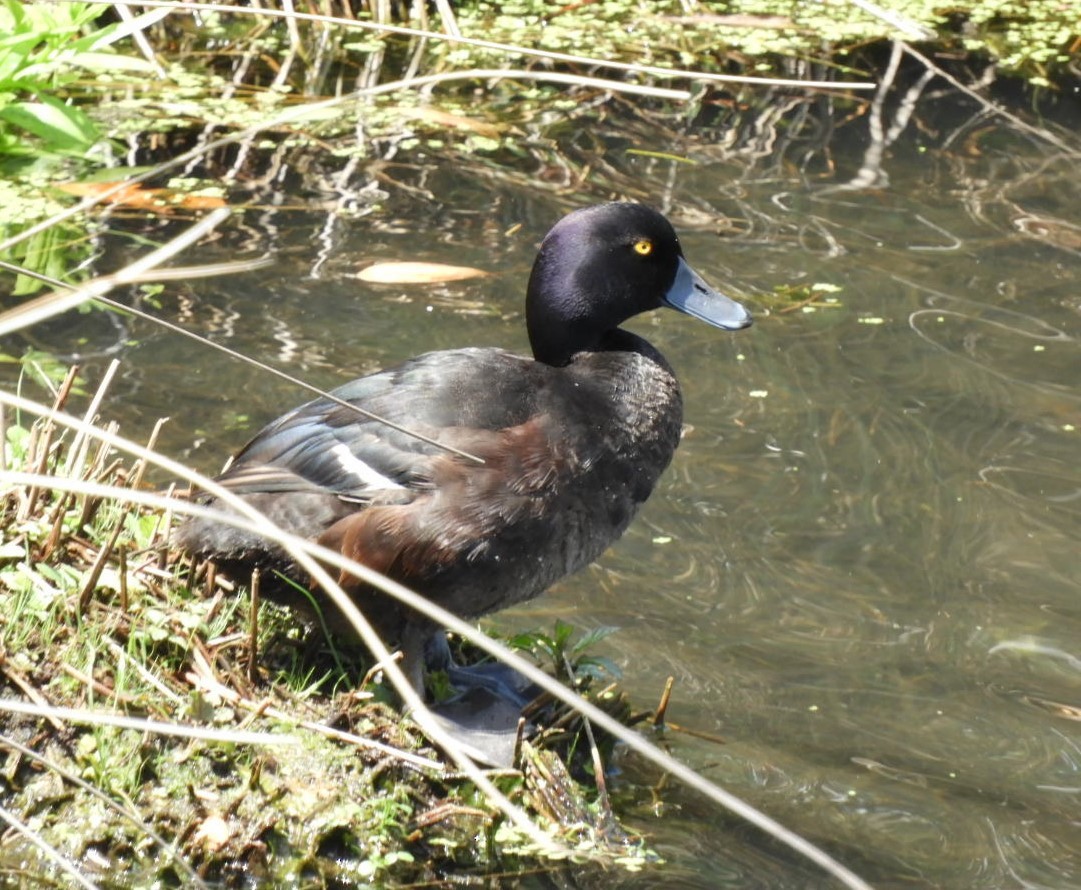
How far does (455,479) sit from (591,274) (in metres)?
0.79

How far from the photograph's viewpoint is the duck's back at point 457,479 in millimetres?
3141

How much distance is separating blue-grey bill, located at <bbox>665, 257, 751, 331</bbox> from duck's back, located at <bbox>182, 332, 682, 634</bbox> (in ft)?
1.94

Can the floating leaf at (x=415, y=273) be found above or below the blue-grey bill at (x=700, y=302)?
below

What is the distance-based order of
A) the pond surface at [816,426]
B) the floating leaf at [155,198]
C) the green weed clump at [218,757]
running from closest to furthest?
the green weed clump at [218,757] < the pond surface at [816,426] < the floating leaf at [155,198]

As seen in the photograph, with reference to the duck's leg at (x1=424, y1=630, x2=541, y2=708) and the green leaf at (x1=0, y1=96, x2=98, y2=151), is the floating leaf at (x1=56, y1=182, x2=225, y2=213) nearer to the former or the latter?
the green leaf at (x1=0, y1=96, x2=98, y2=151)

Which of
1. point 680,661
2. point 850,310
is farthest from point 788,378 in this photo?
point 680,661

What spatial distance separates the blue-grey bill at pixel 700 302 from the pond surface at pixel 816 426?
2.09ft

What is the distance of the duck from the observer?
314 centimetres

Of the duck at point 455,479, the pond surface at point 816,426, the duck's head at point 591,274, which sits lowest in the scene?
the pond surface at point 816,426

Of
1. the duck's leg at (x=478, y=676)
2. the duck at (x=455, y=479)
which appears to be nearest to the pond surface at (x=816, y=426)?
the duck's leg at (x=478, y=676)

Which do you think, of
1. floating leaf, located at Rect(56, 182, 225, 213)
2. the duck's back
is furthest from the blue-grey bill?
floating leaf, located at Rect(56, 182, 225, 213)

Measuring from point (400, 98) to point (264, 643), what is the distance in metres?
4.58

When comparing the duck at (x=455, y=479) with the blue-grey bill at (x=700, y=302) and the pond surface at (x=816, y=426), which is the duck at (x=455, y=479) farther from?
the pond surface at (x=816, y=426)

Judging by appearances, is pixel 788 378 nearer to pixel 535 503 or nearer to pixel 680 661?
pixel 680 661
